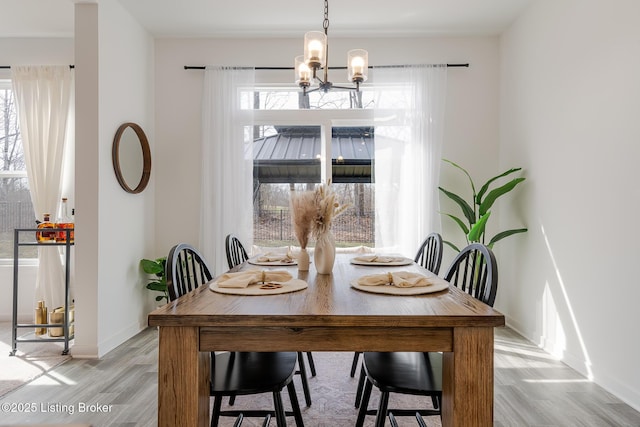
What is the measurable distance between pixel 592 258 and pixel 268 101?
310 centimetres

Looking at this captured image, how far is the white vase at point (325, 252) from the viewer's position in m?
1.85

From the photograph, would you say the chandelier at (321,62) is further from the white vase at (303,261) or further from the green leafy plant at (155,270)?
the green leafy plant at (155,270)

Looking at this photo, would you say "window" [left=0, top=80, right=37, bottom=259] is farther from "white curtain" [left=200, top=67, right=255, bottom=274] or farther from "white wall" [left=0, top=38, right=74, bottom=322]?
"white curtain" [left=200, top=67, right=255, bottom=274]

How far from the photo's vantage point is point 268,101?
13.5ft

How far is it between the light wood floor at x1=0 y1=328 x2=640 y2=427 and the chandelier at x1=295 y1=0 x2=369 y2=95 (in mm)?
1772

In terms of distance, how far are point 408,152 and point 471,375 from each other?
2.93 m

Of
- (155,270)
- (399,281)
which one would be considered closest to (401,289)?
(399,281)

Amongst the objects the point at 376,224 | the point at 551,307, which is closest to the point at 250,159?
the point at 376,224

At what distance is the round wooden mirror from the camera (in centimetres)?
326

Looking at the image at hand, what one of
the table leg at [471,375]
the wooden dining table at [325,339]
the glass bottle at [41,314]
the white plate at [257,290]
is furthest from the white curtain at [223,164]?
the table leg at [471,375]

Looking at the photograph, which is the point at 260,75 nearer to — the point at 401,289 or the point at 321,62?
the point at 321,62

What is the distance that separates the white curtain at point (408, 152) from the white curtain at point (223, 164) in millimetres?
1296

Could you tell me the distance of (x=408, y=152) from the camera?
12.7 feet

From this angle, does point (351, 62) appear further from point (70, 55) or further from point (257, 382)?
point (70, 55)
